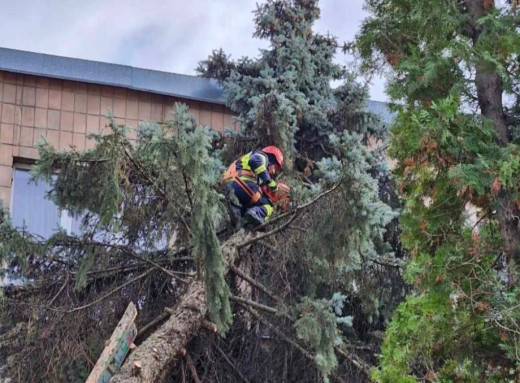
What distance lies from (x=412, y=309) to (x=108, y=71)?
6.67 metres

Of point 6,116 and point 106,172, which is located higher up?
point 6,116

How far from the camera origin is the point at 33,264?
9195 millimetres

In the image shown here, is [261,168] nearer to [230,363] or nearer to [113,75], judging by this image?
[230,363]

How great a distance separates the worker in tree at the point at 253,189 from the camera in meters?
9.02

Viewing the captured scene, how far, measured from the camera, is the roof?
11.6 metres

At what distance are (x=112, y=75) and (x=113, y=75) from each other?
14mm

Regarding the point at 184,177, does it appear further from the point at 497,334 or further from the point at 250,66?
the point at 250,66

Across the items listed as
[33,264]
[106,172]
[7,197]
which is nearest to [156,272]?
[33,264]

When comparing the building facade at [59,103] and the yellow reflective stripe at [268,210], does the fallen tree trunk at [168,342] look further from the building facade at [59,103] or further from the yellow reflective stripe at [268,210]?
the building facade at [59,103]

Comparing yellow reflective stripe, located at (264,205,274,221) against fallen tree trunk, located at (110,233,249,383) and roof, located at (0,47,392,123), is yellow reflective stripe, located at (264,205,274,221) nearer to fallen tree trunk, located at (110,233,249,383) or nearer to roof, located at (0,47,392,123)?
fallen tree trunk, located at (110,233,249,383)

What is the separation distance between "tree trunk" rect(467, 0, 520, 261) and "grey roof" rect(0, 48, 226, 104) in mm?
5531

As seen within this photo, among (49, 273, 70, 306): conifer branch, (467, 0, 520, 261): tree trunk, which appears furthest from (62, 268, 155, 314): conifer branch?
(467, 0, 520, 261): tree trunk

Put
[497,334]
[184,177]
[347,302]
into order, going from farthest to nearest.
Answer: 1. [347,302]
2. [184,177]
3. [497,334]

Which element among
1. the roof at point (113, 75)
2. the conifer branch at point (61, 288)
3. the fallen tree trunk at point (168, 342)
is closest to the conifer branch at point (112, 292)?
the conifer branch at point (61, 288)
